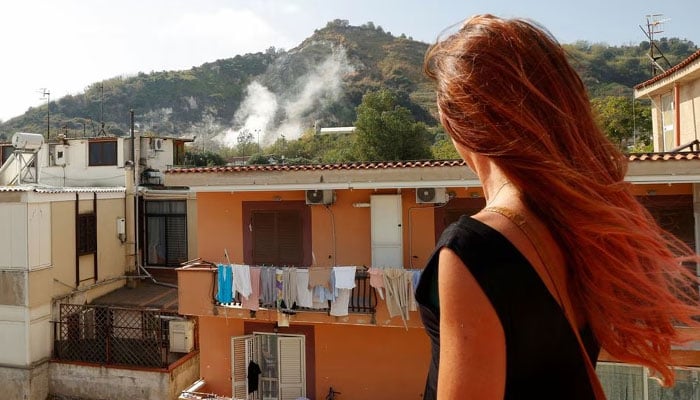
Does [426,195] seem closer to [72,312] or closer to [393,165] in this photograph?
[393,165]

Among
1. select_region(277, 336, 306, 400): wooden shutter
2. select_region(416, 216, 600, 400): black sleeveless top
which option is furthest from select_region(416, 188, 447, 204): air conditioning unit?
select_region(416, 216, 600, 400): black sleeveless top

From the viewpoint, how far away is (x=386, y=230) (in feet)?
36.8

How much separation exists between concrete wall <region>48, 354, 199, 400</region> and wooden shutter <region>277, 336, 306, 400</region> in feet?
12.8

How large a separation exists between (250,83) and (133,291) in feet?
289

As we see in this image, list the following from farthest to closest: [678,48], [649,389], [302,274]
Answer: [678,48] → [302,274] → [649,389]

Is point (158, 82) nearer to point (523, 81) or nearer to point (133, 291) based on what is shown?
point (133, 291)

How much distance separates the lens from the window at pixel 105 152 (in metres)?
22.7

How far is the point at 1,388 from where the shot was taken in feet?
47.6

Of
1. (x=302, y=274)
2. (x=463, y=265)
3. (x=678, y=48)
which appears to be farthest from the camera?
(x=678, y=48)

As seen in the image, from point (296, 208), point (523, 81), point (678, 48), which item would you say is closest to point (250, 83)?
point (678, 48)

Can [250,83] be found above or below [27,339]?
above

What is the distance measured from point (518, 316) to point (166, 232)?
1948 centimetres

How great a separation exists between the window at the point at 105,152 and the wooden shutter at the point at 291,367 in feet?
47.9

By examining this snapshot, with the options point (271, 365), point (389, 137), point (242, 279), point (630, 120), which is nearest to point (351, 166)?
point (242, 279)
